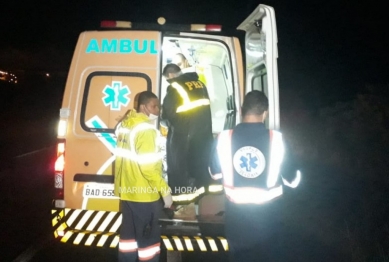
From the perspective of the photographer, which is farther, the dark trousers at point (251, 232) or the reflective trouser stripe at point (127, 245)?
the reflective trouser stripe at point (127, 245)

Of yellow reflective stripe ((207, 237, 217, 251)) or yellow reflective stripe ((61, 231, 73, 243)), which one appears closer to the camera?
yellow reflective stripe ((207, 237, 217, 251))

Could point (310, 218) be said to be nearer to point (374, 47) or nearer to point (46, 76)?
point (374, 47)

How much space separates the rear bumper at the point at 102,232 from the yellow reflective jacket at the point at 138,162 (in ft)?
1.45

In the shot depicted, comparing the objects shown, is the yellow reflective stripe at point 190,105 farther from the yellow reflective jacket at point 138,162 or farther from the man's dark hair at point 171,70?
the yellow reflective jacket at point 138,162

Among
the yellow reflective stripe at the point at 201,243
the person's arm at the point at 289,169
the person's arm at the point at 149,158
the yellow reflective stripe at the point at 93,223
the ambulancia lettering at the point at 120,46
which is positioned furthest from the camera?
the ambulancia lettering at the point at 120,46

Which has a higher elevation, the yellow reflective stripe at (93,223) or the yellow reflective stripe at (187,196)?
the yellow reflective stripe at (187,196)

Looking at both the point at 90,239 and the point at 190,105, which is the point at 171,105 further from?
the point at 90,239

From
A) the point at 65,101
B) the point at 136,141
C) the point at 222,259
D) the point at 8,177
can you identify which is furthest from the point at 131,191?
the point at 8,177

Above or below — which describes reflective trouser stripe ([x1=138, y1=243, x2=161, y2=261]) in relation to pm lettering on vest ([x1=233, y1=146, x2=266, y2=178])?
below

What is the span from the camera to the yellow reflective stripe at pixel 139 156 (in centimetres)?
432

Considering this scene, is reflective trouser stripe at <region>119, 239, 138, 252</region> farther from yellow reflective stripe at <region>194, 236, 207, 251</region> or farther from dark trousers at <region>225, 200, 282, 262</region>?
dark trousers at <region>225, 200, 282, 262</region>

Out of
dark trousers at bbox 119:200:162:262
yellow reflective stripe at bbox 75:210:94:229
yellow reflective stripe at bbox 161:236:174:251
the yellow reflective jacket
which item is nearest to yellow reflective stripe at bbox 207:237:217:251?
yellow reflective stripe at bbox 161:236:174:251

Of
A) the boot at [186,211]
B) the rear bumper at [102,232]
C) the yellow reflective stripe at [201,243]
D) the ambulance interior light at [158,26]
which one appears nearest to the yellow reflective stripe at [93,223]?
the rear bumper at [102,232]

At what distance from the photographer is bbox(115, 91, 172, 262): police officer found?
4.33m
